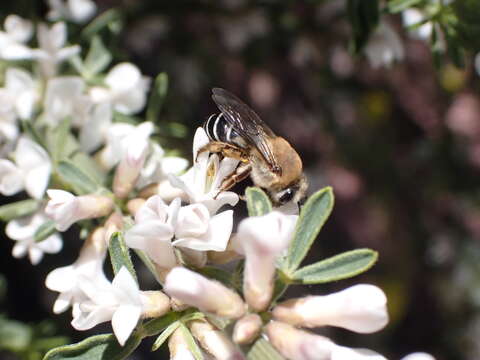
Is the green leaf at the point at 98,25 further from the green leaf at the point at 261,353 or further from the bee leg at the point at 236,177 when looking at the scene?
the green leaf at the point at 261,353

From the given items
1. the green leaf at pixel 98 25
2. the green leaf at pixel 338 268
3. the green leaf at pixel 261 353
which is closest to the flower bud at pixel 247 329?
the green leaf at pixel 261 353

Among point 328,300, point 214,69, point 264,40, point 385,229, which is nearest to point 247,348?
point 328,300

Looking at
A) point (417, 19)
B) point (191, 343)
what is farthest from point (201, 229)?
point (417, 19)

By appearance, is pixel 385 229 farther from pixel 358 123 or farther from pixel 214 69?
pixel 214 69

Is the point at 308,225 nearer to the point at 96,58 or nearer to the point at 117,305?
the point at 117,305

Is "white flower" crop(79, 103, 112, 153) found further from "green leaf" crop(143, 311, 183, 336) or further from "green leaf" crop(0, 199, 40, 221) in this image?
"green leaf" crop(143, 311, 183, 336)

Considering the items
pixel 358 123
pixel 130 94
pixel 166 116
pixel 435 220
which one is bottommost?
pixel 435 220
